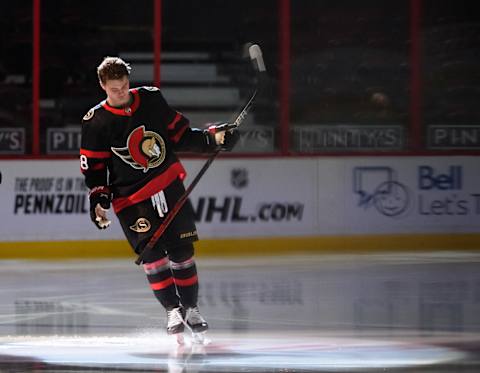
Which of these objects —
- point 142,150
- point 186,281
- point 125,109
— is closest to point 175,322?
point 186,281

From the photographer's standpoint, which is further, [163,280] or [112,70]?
[163,280]

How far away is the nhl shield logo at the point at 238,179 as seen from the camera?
10805mm

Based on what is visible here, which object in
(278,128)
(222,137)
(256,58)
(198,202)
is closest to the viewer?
(222,137)

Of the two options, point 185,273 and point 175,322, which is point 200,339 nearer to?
point 175,322

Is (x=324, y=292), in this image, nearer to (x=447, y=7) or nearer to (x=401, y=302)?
(x=401, y=302)

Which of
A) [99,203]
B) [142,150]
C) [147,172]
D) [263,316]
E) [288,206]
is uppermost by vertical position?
[142,150]

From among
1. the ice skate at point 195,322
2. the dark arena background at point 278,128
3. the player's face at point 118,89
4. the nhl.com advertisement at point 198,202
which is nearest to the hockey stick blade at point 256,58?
the player's face at point 118,89

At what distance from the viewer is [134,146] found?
5879 millimetres

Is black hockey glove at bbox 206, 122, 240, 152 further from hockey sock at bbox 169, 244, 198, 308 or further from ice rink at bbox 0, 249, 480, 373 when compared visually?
ice rink at bbox 0, 249, 480, 373

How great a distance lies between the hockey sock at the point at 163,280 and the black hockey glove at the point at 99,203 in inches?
12.0

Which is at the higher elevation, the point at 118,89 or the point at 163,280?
the point at 118,89

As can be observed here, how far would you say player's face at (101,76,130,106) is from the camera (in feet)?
19.0

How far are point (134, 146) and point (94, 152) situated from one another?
0.61 ft

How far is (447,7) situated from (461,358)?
252 inches
